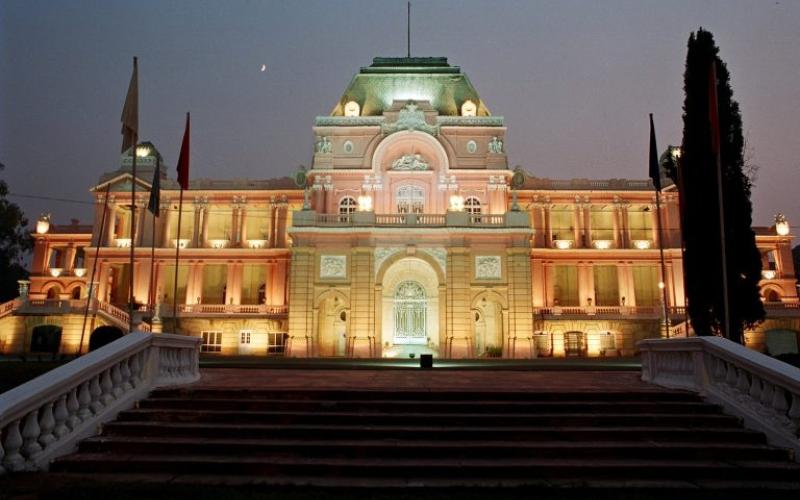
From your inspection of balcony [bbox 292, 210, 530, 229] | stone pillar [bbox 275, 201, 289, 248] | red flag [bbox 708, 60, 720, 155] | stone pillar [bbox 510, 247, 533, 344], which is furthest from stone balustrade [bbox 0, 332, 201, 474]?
stone pillar [bbox 275, 201, 289, 248]

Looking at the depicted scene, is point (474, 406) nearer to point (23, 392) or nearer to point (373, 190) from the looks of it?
point (23, 392)

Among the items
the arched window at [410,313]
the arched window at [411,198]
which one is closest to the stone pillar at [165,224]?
the arched window at [411,198]

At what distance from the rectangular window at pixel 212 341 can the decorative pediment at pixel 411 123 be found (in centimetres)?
1800

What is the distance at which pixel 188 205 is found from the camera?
154 feet

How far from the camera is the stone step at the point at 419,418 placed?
893cm

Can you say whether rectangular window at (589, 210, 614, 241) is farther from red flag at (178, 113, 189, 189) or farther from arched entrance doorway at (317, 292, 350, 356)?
red flag at (178, 113, 189, 189)

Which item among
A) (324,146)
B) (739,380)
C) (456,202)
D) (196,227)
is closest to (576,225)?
(456,202)

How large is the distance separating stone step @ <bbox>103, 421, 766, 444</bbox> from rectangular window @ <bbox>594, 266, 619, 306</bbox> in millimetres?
38014

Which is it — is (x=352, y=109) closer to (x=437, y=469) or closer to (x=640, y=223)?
(x=640, y=223)

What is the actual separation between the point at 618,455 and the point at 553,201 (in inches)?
1589

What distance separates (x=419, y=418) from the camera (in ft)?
29.6

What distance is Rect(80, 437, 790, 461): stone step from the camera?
7871 mm

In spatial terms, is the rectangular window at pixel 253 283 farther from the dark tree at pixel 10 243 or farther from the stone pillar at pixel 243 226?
the dark tree at pixel 10 243

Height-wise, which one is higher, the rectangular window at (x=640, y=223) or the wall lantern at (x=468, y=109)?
the wall lantern at (x=468, y=109)
